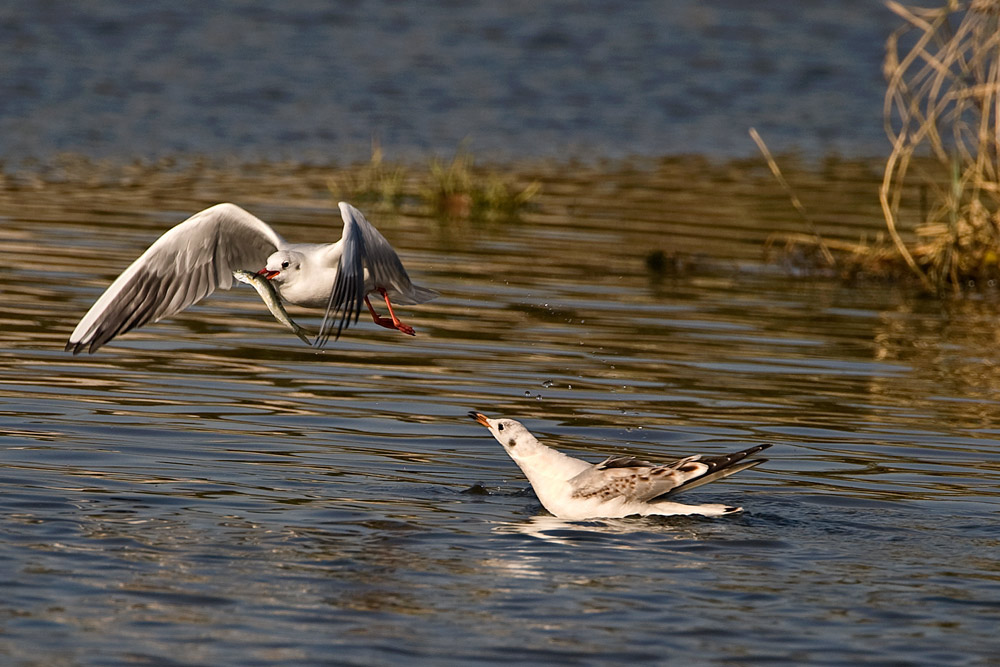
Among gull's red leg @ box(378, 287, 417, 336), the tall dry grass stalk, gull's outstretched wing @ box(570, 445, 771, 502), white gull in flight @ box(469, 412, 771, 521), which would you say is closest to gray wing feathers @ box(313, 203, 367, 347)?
gull's red leg @ box(378, 287, 417, 336)

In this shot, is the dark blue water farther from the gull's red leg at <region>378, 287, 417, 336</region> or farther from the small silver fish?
the small silver fish

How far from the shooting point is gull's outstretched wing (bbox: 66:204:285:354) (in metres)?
9.52

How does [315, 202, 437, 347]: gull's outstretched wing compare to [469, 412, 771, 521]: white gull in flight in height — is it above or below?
above

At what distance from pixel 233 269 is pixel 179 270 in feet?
1.20

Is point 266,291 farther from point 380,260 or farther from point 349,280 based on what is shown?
point 380,260

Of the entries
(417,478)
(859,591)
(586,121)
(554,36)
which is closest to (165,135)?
(586,121)

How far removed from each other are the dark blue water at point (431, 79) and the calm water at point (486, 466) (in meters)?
6.77

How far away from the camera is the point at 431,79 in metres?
28.5

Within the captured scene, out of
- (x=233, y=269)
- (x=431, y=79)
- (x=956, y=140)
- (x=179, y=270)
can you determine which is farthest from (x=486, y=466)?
(x=431, y=79)

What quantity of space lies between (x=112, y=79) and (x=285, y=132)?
4.09 metres

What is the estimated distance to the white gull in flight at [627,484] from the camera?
8.34 meters

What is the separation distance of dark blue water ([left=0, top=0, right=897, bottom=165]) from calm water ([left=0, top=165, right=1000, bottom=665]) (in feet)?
22.2

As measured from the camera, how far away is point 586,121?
26.3 m

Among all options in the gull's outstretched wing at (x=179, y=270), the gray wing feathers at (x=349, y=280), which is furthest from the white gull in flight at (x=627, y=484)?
the gull's outstretched wing at (x=179, y=270)
